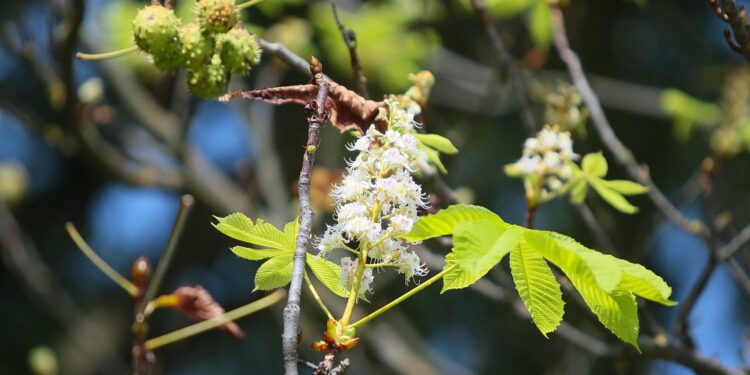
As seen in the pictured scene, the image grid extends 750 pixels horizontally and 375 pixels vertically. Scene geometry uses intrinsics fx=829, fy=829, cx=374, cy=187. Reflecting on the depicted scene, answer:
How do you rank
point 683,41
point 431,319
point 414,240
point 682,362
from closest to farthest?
point 414,240
point 682,362
point 683,41
point 431,319

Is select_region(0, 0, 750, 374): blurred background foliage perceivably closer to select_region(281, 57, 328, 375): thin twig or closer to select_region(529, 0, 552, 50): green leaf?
select_region(529, 0, 552, 50): green leaf

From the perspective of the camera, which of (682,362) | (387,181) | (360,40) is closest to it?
(387,181)

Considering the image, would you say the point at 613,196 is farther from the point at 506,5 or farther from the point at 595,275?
the point at 506,5

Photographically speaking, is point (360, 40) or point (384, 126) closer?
point (384, 126)

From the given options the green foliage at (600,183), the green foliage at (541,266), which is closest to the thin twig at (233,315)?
the green foliage at (541,266)

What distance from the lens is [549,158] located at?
2.62 metres

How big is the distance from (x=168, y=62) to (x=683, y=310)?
6.90 ft

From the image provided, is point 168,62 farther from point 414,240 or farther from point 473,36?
point 473,36

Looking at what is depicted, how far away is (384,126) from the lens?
1924 mm

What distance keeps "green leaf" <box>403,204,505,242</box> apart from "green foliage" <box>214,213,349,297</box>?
31 cm

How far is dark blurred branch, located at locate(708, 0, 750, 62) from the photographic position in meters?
2.16

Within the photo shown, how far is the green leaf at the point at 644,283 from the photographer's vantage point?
4.57 ft

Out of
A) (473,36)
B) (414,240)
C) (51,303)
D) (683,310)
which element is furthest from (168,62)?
(473,36)

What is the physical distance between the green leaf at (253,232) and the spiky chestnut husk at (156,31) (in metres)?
0.57
